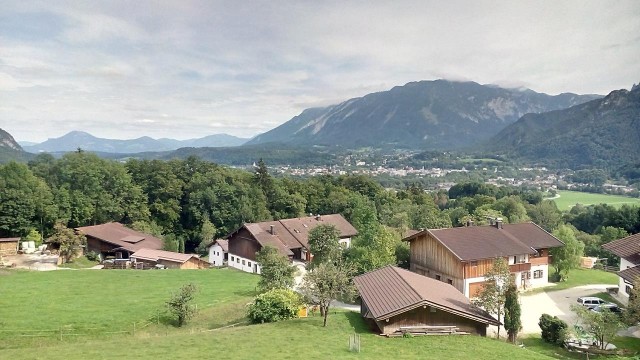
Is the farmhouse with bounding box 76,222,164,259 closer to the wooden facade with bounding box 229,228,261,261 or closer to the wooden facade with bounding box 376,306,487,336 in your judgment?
the wooden facade with bounding box 229,228,261,261

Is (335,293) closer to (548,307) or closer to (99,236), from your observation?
(548,307)

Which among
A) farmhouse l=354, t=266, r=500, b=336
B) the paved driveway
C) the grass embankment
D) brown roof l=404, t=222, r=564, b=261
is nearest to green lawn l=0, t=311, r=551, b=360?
the grass embankment

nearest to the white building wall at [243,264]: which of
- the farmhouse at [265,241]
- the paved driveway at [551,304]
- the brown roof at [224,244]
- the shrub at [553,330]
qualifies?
the farmhouse at [265,241]

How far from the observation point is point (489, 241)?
39469mm

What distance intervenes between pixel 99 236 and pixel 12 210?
440 inches

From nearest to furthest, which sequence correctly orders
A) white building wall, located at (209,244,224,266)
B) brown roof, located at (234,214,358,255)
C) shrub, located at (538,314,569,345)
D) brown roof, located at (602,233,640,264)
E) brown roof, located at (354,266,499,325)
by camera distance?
1. brown roof, located at (354,266,499,325)
2. shrub, located at (538,314,569,345)
3. brown roof, located at (602,233,640,264)
4. brown roof, located at (234,214,358,255)
5. white building wall, located at (209,244,224,266)

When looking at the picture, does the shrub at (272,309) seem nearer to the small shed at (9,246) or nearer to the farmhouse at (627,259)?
the farmhouse at (627,259)

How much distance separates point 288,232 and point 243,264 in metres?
7.09

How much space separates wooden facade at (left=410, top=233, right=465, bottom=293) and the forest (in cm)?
448

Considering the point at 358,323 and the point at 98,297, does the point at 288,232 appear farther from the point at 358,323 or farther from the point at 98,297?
the point at 358,323

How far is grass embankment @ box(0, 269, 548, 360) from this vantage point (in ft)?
63.1

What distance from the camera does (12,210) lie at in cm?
5484

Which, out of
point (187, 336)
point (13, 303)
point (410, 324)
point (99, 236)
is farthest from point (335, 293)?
point (99, 236)

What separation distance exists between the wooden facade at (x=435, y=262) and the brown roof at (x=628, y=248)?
1479 cm
